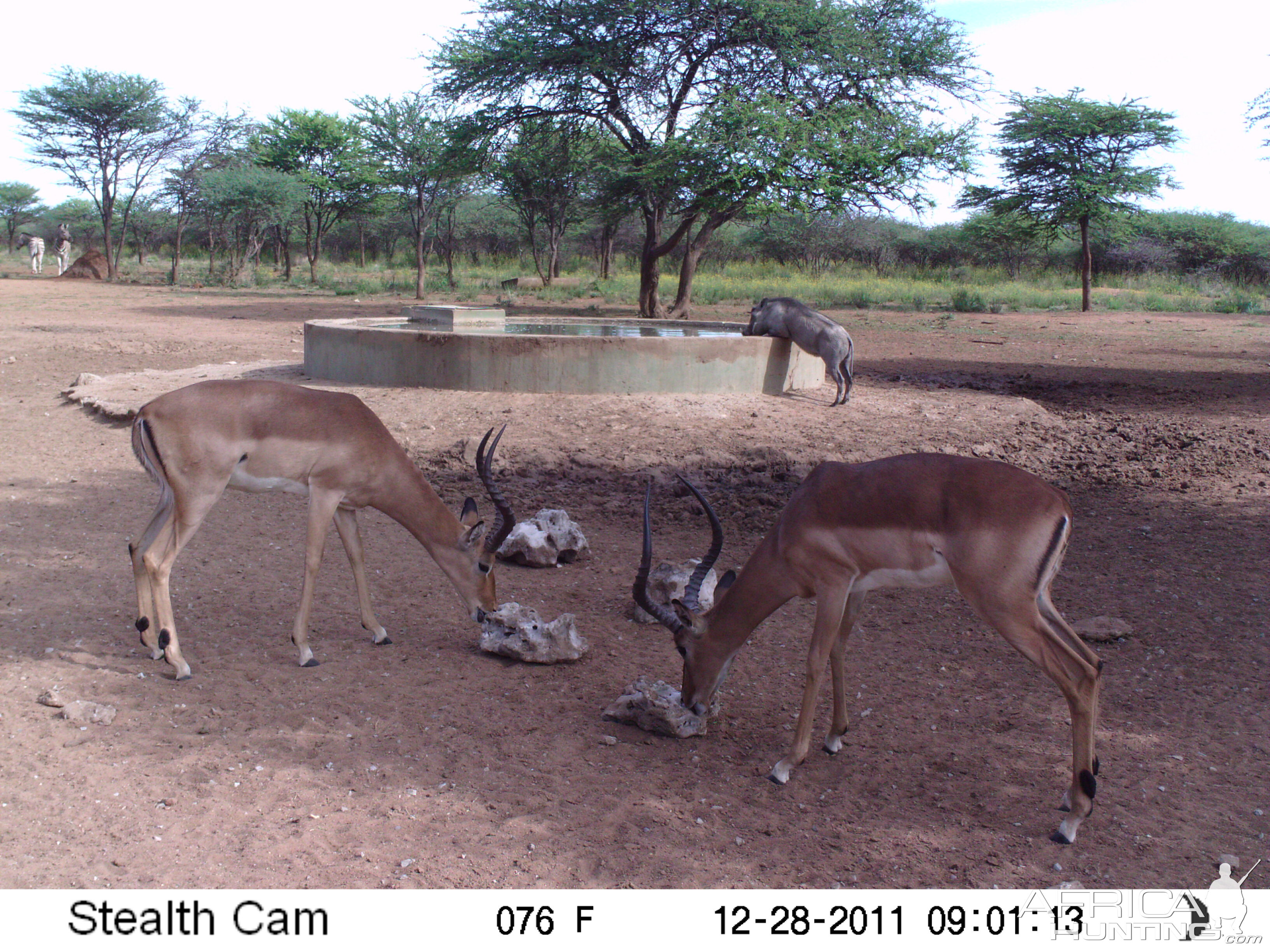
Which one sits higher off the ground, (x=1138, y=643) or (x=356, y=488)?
(x=356, y=488)

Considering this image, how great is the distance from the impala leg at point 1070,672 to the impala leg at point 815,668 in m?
0.58

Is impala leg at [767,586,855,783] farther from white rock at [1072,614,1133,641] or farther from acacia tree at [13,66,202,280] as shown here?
acacia tree at [13,66,202,280]

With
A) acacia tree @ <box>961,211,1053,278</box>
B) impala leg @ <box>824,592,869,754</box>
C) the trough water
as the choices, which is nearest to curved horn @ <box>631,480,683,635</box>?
impala leg @ <box>824,592,869,754</box>

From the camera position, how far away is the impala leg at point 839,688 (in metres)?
4.18

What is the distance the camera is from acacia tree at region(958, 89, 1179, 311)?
2856 cm

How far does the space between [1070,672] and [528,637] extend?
2.48 meters

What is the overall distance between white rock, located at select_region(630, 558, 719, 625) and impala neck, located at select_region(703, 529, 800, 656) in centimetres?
135

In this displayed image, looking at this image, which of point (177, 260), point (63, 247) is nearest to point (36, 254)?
point (63, 247)

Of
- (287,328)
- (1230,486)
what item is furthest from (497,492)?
(287,328)

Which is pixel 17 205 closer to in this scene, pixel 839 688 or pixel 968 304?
pixel 968 304

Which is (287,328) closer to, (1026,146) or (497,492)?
(497,492)

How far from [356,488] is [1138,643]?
4.10m

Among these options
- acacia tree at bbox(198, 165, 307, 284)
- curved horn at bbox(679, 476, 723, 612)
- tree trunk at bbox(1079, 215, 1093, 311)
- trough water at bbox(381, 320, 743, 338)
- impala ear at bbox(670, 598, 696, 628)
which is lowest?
impala ear at bbox(670, 598, 696, 628)

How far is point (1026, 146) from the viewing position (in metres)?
29.7
